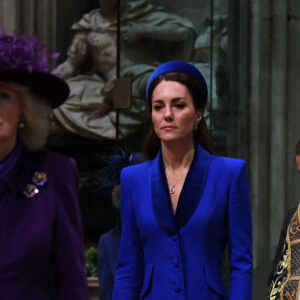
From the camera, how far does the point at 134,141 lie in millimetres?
6586

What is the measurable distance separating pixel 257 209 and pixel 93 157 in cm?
375

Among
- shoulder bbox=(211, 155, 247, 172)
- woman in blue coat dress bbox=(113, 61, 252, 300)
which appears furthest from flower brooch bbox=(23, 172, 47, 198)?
shoulder bbox=(211, 155, 247, 172)

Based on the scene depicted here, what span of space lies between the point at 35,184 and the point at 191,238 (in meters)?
0.75

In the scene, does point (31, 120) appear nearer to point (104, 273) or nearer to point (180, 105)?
point (180, 105)

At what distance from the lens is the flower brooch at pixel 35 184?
11.1 ft

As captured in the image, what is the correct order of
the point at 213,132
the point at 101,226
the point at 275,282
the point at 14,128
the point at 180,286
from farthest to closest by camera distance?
1. the point at 101,226
2. the point at 213,132
3. the point at 275,282
4. the point at 180,286
5. the point at 14,128

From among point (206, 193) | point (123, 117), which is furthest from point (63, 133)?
point (206, 193)

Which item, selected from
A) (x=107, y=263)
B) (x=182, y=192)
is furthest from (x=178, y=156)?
(x=107, y=263)

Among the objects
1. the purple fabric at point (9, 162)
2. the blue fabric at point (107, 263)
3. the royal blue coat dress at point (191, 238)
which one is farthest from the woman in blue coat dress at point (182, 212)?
the blue fabric at point (107, 263)

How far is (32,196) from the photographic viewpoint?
11.1 ft

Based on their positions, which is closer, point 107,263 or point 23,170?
point 23,170

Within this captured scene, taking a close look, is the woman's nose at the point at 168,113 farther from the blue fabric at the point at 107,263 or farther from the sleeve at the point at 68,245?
the blue fabric at the point at 107,263

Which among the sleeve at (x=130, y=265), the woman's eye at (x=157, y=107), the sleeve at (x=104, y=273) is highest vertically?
the woman's eye at (x=157, y=107)

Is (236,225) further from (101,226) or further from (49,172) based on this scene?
(101,226)
